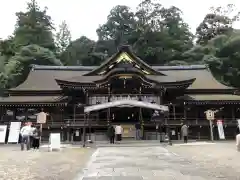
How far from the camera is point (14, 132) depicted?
2494 cm

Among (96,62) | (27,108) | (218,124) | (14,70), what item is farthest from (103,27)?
(218,124)

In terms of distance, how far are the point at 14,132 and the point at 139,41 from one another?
41.7 metres

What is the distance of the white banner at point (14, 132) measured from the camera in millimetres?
24619

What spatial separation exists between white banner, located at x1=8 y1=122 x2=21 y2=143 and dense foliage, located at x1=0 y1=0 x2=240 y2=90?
20809 millimetres

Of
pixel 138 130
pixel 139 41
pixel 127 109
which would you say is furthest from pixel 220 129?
pixel 139 41

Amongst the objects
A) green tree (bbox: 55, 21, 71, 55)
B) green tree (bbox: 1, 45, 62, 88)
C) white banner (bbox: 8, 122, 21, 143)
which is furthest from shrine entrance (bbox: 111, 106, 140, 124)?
green tree (bbox: 55, 21, 71, 55)

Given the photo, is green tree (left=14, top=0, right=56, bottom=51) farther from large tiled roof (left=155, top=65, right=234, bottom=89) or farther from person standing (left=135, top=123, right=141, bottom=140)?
person standing (left=135, top=123, right=141, bottom=140)

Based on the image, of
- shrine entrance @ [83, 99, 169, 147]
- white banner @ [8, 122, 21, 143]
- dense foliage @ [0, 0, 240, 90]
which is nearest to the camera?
shrine entrance @ [83, 99, 169, 147]

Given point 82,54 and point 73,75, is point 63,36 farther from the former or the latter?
point 73,75

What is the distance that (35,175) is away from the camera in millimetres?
8922

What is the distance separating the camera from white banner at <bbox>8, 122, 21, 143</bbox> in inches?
969

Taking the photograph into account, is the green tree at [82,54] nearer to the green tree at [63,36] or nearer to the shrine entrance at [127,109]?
the green tree at [63,36]

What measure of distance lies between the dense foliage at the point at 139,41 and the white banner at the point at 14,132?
68.3ft

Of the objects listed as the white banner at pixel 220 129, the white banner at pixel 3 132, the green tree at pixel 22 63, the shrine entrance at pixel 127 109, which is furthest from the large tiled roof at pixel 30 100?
the green tree at pixel 22 63
